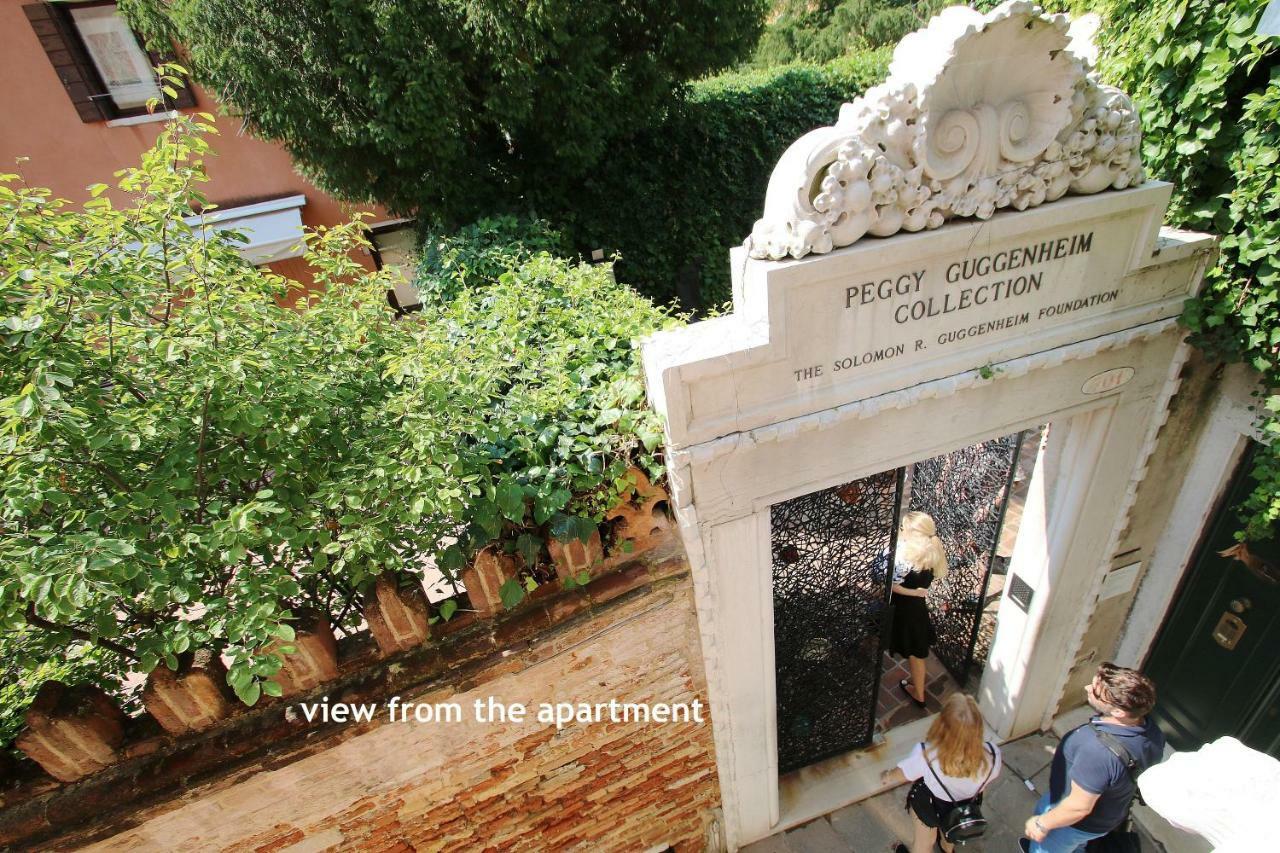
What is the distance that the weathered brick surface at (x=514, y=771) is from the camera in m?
A: 2.59

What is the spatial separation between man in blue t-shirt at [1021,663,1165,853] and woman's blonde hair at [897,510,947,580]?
1250 mm

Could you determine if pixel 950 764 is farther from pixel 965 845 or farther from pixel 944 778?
pixel 965 845

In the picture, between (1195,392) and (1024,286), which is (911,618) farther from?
(1024,286)

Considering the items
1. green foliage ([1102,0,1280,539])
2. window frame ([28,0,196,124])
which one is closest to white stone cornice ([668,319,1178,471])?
green foliage ([1102,0,1280,539])

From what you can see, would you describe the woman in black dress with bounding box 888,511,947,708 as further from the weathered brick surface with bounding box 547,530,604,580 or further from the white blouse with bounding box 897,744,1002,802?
the weathered brick surface with bounding box 547,530,604,580

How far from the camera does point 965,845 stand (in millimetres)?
3959

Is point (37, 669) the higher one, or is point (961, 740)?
point (37, 669)

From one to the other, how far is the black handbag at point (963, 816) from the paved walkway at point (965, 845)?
2.12ft

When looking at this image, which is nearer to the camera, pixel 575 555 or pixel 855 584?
pixel 575 555

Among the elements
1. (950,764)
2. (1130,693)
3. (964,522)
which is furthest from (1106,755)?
(964,522)

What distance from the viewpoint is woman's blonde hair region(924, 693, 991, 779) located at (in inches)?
132

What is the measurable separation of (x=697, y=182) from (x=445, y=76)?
3927 millimetres

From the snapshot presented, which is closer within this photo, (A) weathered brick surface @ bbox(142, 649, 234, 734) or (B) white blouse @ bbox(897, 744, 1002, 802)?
(A) weathered brick surface @ bbox(142, 649, 234, 734)

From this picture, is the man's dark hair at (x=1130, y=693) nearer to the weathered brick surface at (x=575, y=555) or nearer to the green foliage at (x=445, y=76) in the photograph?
the weathered brick surface at (x=575, y=555)
